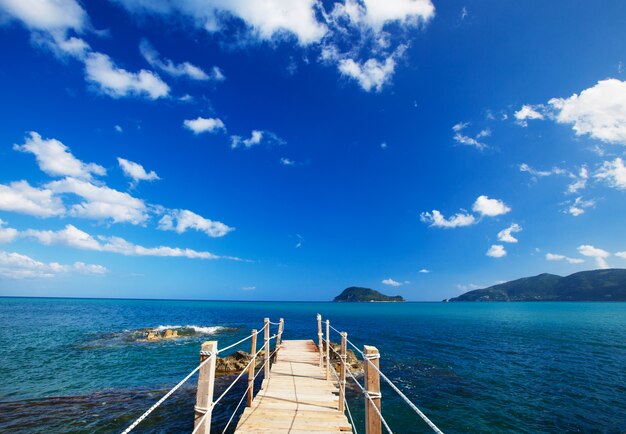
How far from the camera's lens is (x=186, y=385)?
58.3ft

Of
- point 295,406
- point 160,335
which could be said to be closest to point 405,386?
Answer: point 295,406

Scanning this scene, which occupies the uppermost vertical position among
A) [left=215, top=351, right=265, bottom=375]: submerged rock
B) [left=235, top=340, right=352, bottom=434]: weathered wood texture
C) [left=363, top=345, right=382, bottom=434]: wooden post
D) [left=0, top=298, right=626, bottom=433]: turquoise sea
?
[left=363, top=345, right=382, bottom=434]: wooden post

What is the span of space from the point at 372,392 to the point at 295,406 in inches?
186

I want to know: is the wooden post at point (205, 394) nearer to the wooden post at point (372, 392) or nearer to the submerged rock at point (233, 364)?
the wooden post at point (372, 392)

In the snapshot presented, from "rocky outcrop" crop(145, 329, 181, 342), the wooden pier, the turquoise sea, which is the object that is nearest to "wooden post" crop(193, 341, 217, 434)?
the wooden pier

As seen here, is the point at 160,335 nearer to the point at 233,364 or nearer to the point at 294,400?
the point at 233,364

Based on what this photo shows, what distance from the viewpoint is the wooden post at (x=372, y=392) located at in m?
4.56

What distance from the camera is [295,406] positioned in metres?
8.44

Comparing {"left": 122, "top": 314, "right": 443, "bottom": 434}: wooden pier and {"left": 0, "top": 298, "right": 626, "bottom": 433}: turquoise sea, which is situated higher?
{"left": 122, "top": 314, "right": 443, "bottom": 434}: wooden pier

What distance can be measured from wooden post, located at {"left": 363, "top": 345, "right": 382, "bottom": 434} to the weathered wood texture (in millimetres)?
2915

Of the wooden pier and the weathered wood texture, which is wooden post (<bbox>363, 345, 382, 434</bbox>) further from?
the weathered wood texture

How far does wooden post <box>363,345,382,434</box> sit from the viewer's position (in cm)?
456

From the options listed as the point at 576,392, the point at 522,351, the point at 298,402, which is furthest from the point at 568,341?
the point at 298,402

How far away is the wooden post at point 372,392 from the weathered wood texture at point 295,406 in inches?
115
